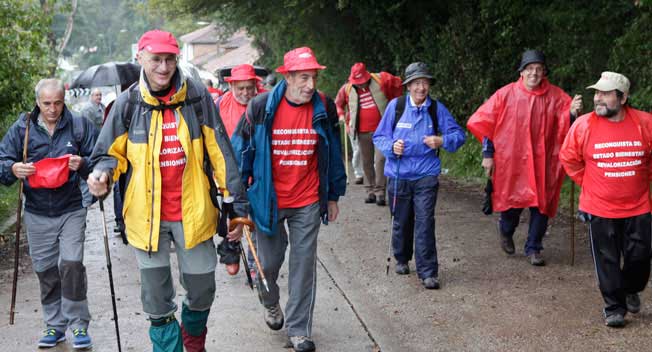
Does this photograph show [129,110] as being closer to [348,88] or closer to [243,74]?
[243,74]

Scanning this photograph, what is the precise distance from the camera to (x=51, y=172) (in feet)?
20.7

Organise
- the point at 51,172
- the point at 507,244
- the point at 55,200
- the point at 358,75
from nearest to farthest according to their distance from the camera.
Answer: the point at 51,172
the point at 55,200
the point at 507,244
the point at 358,75

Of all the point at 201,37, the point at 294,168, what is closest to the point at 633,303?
the point at 294,168

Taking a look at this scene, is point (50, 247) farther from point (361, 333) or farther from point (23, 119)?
point (361, 333)

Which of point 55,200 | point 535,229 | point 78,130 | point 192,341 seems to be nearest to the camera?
point 192,341

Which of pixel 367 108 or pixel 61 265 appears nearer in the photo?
pixel 61 265

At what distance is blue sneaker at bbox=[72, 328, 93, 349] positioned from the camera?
20.7 ft

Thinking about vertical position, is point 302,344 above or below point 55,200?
below

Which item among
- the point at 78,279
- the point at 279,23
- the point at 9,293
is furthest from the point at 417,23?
the point at 78,279

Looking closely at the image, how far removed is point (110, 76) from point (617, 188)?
8.60 meters

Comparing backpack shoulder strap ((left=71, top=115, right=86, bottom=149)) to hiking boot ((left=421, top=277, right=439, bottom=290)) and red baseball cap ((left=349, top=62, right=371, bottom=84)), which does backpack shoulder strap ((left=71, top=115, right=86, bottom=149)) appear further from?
red baseball cap ((left=349, top=62, right=371, bottom=84))

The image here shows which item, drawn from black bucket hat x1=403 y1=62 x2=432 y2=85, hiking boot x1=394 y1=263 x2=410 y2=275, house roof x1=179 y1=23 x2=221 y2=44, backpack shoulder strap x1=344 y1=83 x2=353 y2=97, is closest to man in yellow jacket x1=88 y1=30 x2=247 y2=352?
black bucket hat x1=403 y1=62 x2=432 y2=85

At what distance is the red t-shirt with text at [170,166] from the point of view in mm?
5051

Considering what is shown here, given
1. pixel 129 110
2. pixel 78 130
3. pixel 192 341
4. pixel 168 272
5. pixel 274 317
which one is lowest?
pixel 274 317
